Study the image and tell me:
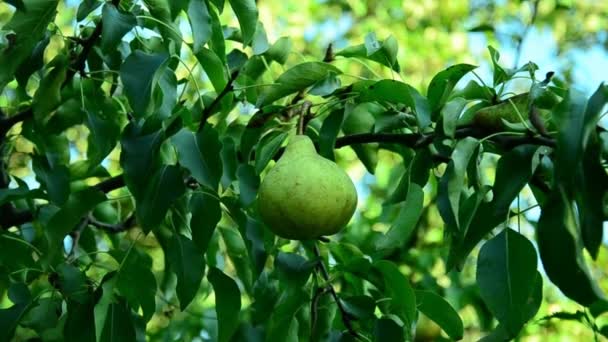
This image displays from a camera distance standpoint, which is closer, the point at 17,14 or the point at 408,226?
the point at 408,226

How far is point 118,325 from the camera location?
5.23 feet

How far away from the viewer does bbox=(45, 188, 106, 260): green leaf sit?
1.59 m

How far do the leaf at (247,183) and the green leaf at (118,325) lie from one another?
10.1 inches

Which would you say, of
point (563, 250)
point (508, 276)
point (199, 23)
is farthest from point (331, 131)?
point (563, 250)

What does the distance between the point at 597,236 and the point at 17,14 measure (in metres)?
0.90

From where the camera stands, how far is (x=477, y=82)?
1573 mm

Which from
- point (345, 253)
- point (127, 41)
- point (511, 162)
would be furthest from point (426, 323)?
point (511, 162)

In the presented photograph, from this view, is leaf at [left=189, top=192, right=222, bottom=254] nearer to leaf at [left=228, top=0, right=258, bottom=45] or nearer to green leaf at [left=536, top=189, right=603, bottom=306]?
leaf at [left=228, top=0, right=258, bottom=45]

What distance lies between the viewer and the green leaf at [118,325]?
158cm

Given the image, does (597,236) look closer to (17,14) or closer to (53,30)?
(17,14)

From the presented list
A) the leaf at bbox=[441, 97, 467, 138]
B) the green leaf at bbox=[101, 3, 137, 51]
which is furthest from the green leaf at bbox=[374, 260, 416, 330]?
the green leaf at bbox=[101, 3, 137, 51]

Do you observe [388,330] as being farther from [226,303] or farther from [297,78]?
[297,78]

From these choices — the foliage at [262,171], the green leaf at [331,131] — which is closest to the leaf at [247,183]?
the foliage at [262,171]

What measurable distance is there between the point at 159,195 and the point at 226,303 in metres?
0.22
